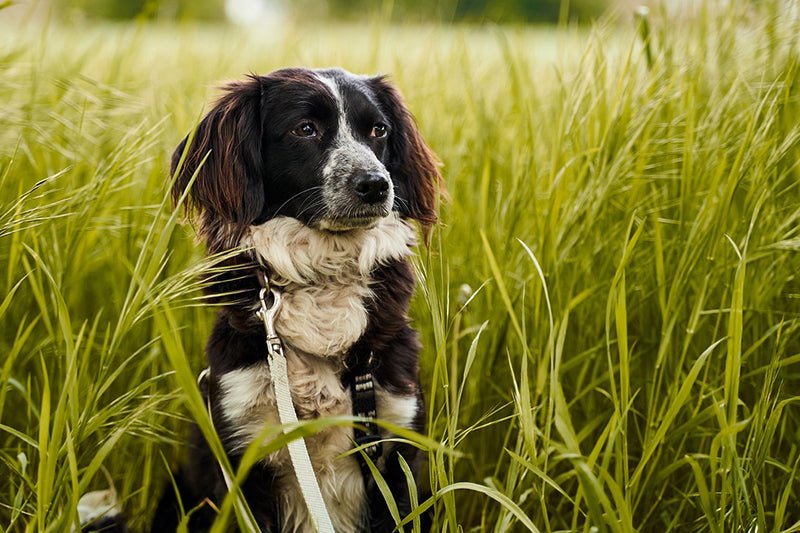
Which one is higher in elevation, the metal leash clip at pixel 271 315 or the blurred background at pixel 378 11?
the blurred background at pixel 378 11

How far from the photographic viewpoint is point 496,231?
2.59 meters

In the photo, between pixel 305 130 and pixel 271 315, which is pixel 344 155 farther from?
pixel 271 315

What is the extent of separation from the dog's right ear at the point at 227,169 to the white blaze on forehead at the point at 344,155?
20 cm

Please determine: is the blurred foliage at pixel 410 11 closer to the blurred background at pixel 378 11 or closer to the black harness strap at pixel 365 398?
the blurred background at pixel 378 11

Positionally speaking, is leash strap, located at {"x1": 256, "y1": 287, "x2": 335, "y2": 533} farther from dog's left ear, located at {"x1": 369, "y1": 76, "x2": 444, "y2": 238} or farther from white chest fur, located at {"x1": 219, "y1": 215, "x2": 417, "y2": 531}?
dog's left ear, located at {"x1": 369, "y1": 76, "x2": 444, "y2": 238}

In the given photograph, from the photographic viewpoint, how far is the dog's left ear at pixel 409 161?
2.43m

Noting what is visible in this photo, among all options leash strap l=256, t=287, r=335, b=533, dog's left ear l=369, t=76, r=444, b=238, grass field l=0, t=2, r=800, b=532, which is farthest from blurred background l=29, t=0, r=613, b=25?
leash strap l=256, t=287, r=335, b=533

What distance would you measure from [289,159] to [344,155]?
0.53ft

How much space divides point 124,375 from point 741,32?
92.9 inches

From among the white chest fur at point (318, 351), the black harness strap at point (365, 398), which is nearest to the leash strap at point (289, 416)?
the white chest fur at point (318, 351)

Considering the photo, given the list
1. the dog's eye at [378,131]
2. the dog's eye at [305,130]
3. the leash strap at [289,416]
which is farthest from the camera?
the dog's eye at [378,131]

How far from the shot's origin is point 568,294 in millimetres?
2266

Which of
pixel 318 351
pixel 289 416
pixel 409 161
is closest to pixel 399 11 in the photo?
pixel 409 161

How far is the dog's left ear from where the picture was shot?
7.97 ft
